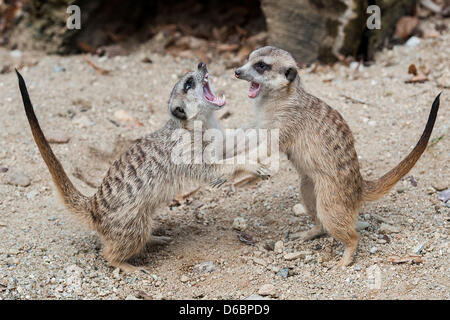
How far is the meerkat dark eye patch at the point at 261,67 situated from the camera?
287cm

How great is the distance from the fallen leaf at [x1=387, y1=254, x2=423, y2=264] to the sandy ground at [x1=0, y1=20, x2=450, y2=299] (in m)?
0.02

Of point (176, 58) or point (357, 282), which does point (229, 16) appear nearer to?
point (176, 58)

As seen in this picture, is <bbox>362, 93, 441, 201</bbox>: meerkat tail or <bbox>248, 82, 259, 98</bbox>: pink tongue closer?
<bbox>362, 93, 441, 201</bbox>: meerkat tail

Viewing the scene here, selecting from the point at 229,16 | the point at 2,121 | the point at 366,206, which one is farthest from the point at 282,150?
the point at 229,16

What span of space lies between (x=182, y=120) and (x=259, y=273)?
2.93 feet

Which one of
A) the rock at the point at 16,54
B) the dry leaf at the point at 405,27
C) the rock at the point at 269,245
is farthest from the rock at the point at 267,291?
the rock at the point at 16,54

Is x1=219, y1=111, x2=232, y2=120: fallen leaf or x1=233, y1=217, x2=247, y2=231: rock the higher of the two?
x1=219, y1=111, x2=232, y2=120: fallen leaf

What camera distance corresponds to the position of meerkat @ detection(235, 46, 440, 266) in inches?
109

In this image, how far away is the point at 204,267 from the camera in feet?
9.59

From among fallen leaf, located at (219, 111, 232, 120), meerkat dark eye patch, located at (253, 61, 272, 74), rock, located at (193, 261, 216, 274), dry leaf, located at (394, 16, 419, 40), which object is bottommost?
rock, located at (193, 261, 216, 274)

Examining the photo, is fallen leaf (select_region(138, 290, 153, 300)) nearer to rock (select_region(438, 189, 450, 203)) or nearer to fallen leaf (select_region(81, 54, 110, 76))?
rock (select_region(438, 189, 450, 203))

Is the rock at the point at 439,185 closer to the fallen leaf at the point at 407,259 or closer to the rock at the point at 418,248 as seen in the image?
the rock at the point at 418,248

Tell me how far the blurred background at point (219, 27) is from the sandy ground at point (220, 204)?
172mm

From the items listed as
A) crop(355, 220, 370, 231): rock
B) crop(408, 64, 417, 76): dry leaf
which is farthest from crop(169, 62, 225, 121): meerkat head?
crop(408, 64, 417, 76): dry leaf
